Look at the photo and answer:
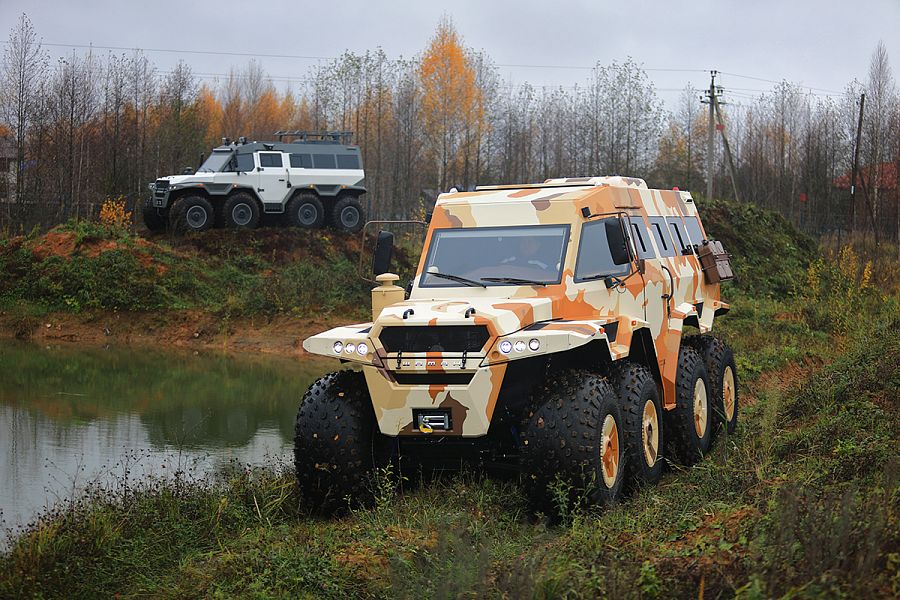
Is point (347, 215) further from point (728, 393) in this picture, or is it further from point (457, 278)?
point (457, 278)

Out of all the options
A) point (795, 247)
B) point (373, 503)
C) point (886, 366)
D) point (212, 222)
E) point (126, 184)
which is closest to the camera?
point (373, 503)

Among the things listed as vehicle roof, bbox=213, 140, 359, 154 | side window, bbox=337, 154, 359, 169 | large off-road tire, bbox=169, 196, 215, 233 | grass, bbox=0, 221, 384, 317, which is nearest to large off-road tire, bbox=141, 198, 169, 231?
large off-road tire, bbox=169, 196, 215, 233

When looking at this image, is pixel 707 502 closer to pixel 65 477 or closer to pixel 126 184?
pixel 65 477

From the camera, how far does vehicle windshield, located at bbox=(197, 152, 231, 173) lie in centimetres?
2712

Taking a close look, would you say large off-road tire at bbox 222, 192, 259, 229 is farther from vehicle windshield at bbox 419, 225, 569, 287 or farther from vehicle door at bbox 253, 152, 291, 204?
vehicle windshield at bbox 419, 225, 569, 287

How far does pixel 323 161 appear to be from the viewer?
2831 cm

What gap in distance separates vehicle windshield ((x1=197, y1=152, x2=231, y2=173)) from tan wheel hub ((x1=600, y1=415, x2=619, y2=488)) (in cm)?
2070

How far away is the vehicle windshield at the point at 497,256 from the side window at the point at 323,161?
62.9 ft

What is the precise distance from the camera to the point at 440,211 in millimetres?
9688

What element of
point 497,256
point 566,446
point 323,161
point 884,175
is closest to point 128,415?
point 497,256

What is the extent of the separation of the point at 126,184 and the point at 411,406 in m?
30.9

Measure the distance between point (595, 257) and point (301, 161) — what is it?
19.7 meters

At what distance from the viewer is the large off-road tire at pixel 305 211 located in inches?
1102

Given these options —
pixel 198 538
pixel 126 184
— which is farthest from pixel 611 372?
pixel 126 184
